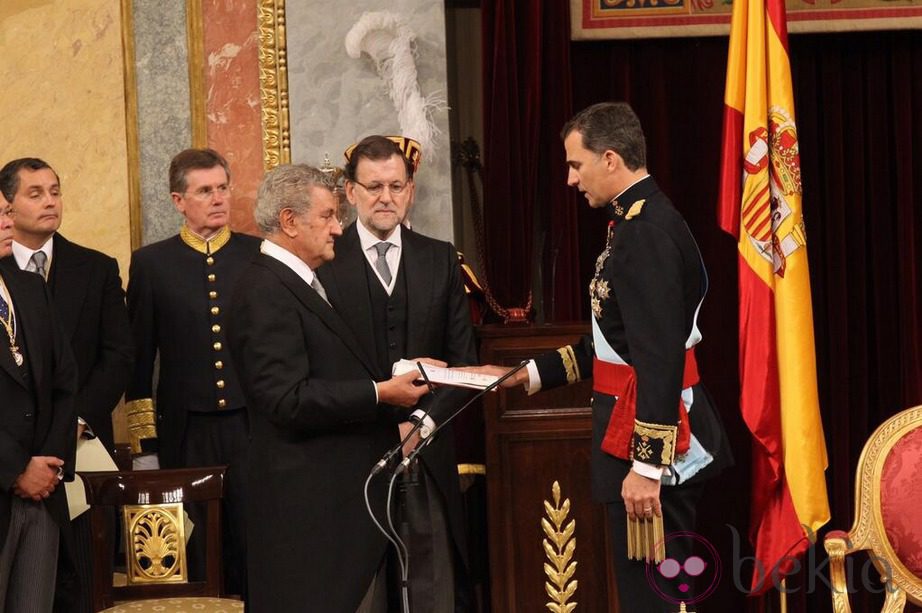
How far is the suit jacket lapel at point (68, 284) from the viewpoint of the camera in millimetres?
4164

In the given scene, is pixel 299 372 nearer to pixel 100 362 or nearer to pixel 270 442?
pixel 270 442

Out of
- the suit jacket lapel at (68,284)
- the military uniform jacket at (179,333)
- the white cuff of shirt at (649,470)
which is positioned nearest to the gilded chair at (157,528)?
the military uniform jacket at (179,333)

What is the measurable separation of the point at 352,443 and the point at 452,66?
7.68 feet

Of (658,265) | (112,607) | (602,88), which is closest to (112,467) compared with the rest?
(112,607)

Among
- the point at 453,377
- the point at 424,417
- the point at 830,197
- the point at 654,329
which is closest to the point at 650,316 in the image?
the point at 654,329

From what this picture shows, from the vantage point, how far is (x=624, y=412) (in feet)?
10.3

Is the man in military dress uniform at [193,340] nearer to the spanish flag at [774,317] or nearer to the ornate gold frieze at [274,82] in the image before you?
the ornate gold frieze at [274,82]

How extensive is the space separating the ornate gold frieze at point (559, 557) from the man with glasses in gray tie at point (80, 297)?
4.50ft

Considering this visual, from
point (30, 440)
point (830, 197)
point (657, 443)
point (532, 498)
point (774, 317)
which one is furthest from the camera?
point (830, 197)

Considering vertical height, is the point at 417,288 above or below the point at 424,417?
above

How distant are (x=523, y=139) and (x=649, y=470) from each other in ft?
6.44

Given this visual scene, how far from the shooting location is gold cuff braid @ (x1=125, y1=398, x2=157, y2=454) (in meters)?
4.31

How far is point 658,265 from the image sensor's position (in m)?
3.08

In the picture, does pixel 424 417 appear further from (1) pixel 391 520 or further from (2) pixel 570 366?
(2) pixel 570 366
